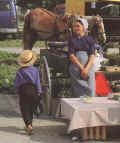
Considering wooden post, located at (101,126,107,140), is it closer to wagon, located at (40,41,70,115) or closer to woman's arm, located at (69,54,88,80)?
woman's arm, located at (69,54,88,80)

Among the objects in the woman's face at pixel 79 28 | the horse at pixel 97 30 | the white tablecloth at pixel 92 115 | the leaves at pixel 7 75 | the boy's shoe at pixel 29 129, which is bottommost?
the leaves at pixel 7 75

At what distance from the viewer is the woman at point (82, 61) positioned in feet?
25.0

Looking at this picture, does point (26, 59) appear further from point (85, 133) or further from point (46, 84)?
point (85, 133)

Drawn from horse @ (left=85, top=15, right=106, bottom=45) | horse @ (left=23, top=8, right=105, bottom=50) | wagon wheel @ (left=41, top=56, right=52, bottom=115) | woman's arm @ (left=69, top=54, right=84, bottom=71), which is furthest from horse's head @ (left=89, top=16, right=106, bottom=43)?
woman's arm @ (left=69, top=54, right=84, bottom=71)

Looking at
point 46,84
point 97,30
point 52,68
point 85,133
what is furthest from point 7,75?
point 85,133

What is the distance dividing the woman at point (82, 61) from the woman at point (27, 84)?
699mm

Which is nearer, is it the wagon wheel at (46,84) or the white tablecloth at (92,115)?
the white tablecloth at (92,115)

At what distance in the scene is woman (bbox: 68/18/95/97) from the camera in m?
7.61

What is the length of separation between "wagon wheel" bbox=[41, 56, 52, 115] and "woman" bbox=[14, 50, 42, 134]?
71 centimetres

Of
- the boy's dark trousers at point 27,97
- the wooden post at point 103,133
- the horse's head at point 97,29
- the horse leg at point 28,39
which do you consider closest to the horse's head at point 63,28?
the horse's head at point 97,29

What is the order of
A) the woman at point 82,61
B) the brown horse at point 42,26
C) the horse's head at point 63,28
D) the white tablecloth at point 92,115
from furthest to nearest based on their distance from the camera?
the brown horse at point 42,26, the horse's head at point 63,28, the woman at point 82,61, the white tablecloth at point 92,115

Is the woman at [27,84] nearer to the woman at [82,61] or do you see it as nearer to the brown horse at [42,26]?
the woman at [82,61]

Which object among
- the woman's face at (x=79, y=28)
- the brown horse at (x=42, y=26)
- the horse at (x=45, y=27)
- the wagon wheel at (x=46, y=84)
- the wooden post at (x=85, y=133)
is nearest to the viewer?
the wooden post at (x=85, y=133)

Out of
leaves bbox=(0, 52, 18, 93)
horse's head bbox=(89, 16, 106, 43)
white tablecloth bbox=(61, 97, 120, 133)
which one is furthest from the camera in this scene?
leaves bbox=(0, 52, 18, 93)
